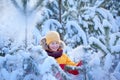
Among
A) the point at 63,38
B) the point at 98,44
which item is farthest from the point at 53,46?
the point at 63,38

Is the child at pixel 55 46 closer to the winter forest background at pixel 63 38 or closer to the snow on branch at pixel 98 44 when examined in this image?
the winter forest background at pixel 63 38

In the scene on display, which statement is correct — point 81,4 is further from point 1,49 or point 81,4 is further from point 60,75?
point 60,75

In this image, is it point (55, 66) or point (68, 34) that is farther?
point (68, 34)

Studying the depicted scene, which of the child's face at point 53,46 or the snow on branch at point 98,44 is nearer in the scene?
the snow on branch at point 98,44

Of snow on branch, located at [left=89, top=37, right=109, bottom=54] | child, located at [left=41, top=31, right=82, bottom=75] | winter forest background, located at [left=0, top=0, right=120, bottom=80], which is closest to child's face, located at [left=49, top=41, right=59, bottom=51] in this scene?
child, located at [left=41, top=31, right=82, bottom=75]

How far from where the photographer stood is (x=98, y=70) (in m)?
2.83

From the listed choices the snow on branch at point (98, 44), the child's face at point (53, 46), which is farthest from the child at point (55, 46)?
the snow on branch at point (98, 44)

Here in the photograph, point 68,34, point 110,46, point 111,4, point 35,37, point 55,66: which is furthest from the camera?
point 111,4

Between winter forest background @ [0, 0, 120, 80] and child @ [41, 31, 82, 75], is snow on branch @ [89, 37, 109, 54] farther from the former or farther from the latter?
child @ [41, 31, 82, 75]

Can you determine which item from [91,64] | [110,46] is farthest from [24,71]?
[110,46]

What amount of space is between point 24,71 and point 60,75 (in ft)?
0.91

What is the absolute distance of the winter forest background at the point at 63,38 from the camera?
2.69m

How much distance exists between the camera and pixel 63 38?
607 centimetres

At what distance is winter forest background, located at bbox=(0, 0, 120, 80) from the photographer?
8.83 ft
